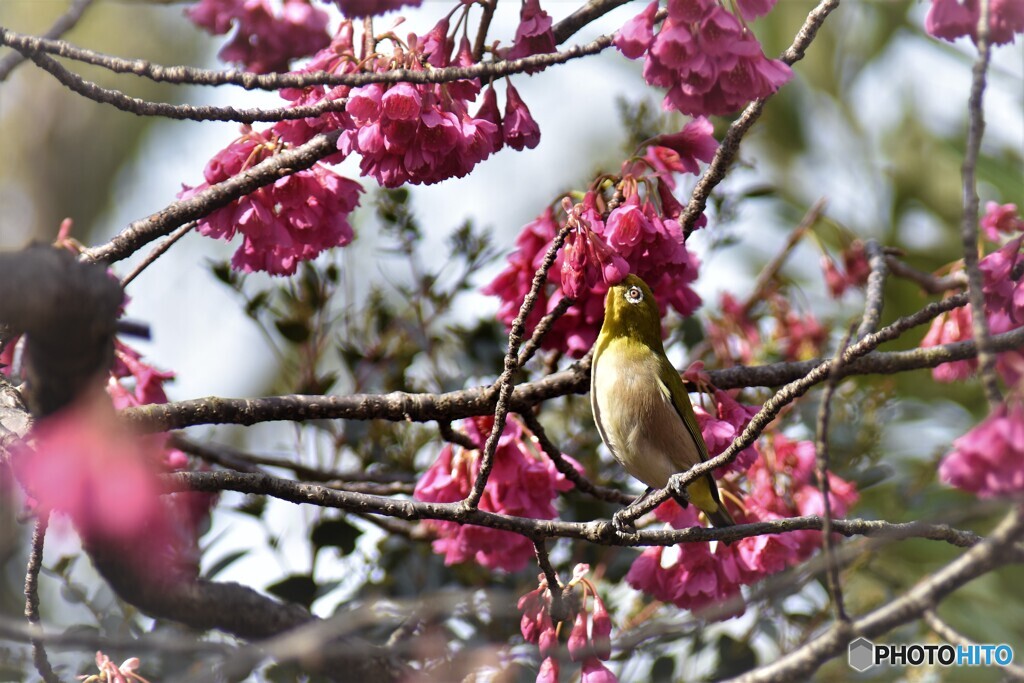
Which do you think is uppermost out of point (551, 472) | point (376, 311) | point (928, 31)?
point (376, 311)

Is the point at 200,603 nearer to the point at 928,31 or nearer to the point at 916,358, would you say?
the point at 916,358

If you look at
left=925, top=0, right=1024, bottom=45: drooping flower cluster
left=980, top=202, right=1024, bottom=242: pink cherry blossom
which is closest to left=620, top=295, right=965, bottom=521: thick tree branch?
left=925, top=0, right=1024, bottom=45: drooping flower cluster

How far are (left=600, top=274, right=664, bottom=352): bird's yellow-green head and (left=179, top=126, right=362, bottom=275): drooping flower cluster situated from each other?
24.1 inches

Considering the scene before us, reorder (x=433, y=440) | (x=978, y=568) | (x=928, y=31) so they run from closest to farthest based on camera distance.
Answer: (x=978, y=568) < (x=928, y=31) < (x=433, y=440)

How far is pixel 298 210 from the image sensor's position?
223cm

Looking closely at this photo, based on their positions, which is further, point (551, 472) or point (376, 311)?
point (376, 311)

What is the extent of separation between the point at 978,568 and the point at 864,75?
662 centimetres

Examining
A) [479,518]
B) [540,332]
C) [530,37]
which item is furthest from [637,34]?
[479,518]

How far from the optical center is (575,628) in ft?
6.72

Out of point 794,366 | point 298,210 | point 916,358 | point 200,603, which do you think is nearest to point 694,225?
point 794,366

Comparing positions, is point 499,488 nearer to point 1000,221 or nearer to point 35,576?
point 35,576

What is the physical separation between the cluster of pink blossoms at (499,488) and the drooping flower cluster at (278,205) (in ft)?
1.76

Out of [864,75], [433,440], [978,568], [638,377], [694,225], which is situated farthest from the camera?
[864,75]

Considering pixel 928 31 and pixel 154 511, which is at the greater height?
pixel 928 31
